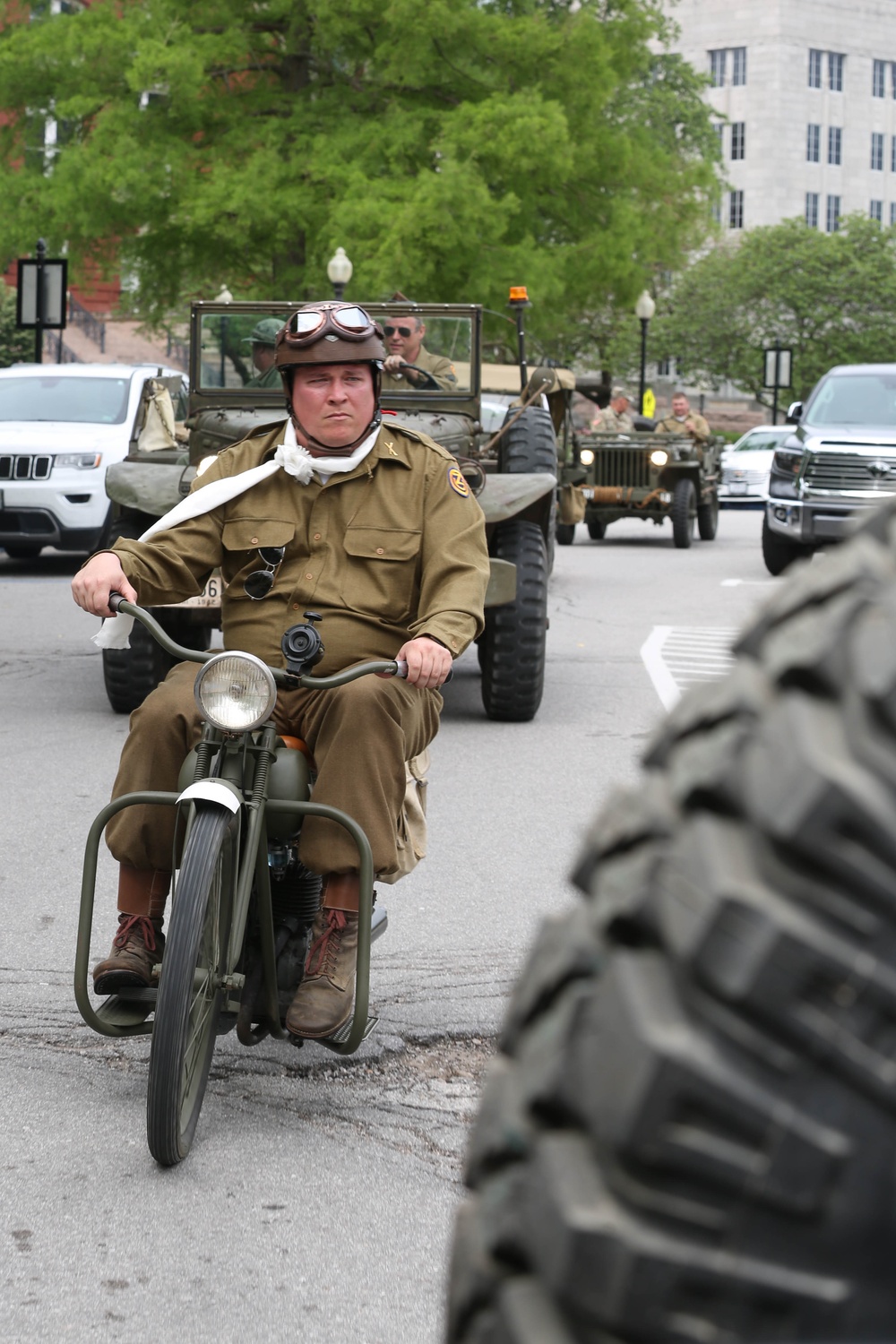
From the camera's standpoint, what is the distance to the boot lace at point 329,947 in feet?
13.6

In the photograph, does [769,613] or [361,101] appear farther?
[361,101]

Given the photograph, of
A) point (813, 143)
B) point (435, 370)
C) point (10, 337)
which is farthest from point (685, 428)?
point (813, 143)

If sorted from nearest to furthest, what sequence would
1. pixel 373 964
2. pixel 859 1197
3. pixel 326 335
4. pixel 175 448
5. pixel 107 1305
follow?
1. pixel 859 1197
2. pixel 107 1305
3. pixel 326 335
4. pixel 373 964
5. pixel 175 448

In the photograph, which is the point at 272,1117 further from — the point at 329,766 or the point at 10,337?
the point at 10,337

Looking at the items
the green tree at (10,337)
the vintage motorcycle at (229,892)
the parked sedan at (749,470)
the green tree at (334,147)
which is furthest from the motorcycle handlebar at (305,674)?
the green tree at (10,337)

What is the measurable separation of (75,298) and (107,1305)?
4342 cm

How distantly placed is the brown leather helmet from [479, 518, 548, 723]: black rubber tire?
475 cm

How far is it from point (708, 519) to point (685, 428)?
3.92 feet

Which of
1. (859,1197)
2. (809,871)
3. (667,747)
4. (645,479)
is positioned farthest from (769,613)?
(645,479)

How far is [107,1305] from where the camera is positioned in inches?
122

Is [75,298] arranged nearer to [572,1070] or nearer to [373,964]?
[373,964]

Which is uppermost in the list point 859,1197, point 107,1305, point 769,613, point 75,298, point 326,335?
point 75,298

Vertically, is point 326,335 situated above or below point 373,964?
above

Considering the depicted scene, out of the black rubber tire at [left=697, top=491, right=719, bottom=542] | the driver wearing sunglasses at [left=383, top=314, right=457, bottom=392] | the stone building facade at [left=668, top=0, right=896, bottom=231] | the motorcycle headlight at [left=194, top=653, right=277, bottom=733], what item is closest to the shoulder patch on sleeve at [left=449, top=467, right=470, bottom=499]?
the motorcycle headlight at [left=194, top=653, right=277, bottom=733]
